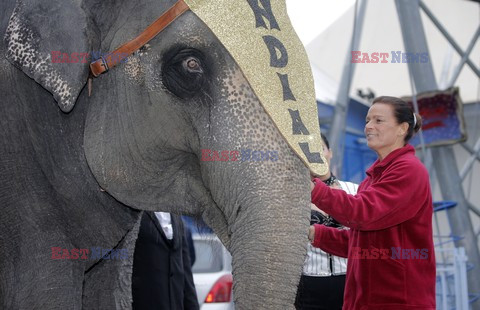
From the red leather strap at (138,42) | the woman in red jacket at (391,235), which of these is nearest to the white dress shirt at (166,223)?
the woman in red jacket at (391,235)

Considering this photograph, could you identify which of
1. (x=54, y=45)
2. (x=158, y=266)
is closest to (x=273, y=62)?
(x=54, y=45)

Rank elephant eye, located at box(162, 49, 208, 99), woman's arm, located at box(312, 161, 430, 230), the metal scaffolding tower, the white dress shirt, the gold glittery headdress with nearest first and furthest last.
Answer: the gold glittery headdress → elephant eye, located at box(162, 49, 208, 99) → woman's arm, located at box(312, 161, 430, 230) → the white dress shirt → the metal scaffolding tower

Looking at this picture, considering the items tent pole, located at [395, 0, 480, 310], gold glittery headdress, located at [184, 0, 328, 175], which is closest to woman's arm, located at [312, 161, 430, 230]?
gold glittery headdress, located at [184, 0, 328, 175]

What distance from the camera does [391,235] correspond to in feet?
10.2

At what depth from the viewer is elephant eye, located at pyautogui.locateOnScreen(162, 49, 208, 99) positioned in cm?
221

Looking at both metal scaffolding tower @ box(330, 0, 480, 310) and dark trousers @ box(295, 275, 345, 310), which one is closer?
dark trousers @ box(295, 275, 345, 310)

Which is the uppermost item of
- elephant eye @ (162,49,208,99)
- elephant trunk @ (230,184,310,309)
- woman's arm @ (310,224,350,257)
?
elephant eye @ (162,49,208,99)

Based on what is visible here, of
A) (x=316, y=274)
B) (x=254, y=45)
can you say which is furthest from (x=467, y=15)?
(x=254, y=45)

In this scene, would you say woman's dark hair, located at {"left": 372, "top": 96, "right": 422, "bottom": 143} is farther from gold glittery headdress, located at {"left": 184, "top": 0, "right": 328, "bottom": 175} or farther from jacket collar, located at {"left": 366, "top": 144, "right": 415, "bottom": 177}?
gold glittery headdress, located at {"left": 184, "top": 0, "right": 328, "bottom": 175}

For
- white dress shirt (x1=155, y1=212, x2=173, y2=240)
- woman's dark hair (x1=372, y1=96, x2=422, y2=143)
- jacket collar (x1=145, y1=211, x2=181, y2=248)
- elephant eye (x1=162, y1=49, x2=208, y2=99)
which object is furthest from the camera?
white dress shirt (x1=155, y1=212, x2=173, y2=240)

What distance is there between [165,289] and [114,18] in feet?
6.53

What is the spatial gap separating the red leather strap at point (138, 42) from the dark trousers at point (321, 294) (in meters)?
2.07

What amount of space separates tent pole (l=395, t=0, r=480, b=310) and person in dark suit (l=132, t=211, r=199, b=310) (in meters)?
3.22

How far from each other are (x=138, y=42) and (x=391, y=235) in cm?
151
